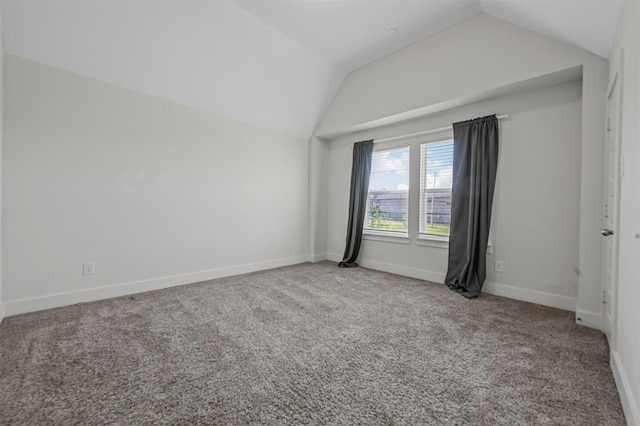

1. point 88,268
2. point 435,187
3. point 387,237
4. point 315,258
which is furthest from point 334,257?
point 88,268

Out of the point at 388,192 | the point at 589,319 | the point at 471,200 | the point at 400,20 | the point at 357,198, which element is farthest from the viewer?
the point at 357,198

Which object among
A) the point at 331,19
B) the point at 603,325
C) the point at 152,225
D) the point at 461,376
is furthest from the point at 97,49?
the point at 603,325

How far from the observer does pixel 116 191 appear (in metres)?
3.05

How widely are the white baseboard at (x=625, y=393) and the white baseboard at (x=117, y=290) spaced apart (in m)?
3.90

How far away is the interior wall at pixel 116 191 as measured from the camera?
2.56 metres

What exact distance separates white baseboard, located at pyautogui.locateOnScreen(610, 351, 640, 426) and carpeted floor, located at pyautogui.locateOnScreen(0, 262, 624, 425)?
0.15 ft

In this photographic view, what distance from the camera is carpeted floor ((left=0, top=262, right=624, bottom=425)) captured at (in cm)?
137

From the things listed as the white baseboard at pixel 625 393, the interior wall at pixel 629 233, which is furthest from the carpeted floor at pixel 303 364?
the interior wall at pixel 629 233

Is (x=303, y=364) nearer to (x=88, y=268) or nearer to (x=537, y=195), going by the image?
(x=88, y=268)

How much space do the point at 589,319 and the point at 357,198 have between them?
3.08m

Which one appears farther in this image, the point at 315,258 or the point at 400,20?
the point at 315,258

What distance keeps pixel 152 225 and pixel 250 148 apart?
1.78m

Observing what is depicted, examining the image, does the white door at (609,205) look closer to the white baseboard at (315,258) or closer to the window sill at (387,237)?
the window sill at (387,237)

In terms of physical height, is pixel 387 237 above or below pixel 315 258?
above
